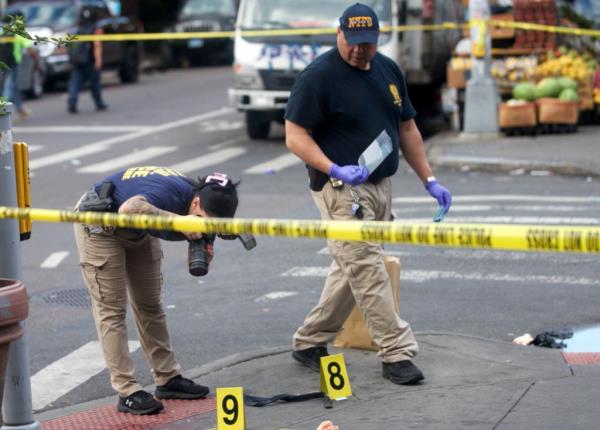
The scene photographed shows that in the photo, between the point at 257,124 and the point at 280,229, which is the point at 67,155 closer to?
the point at 257,124

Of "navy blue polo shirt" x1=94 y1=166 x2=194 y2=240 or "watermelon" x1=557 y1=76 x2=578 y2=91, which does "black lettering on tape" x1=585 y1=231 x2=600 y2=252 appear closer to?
"navy blue polo shirt" x1=94 y1=166 x2=194 y2=240

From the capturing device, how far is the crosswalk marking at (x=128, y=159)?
16188mm

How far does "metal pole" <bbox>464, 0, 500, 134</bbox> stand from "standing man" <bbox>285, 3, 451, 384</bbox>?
10.6 meters

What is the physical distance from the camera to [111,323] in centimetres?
639

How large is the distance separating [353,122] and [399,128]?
1.60 ft

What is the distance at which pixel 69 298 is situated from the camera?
948 centimetres

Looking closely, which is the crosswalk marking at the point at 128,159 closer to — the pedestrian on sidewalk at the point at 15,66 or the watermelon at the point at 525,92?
the pedestrian on sidewalk at the point at 15,66

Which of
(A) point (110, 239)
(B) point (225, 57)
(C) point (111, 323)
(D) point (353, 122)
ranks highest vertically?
(D) point (353, 122)

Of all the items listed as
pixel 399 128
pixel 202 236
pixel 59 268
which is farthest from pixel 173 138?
pixel 202 236

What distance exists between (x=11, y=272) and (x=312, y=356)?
204 cm

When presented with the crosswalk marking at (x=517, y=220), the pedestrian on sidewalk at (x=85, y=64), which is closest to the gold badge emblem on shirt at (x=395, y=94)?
the crosswalk marking at (x=517, y=220)

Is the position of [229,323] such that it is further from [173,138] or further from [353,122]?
[173,138]

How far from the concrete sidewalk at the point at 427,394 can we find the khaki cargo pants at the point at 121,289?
0.96 ft

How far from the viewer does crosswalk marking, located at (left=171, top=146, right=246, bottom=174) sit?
1607 cm
